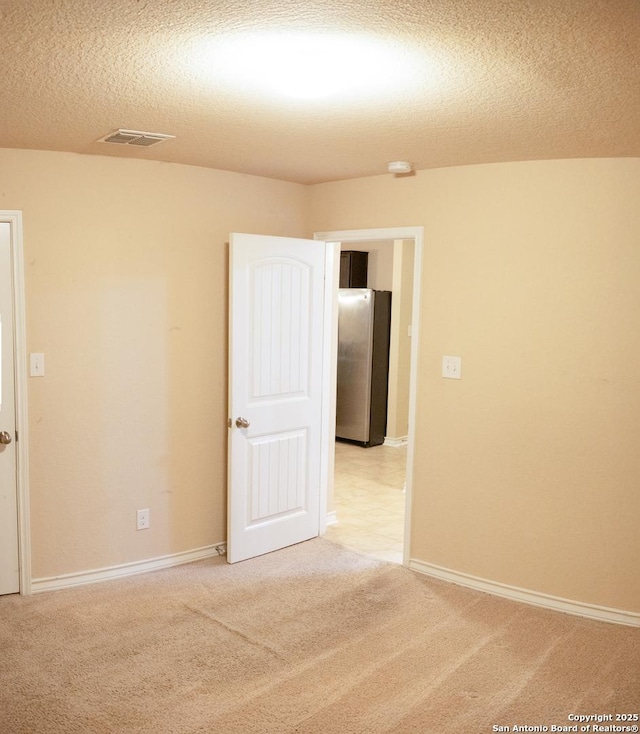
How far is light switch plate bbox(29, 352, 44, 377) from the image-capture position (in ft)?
11.1

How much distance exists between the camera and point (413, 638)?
309 centimetres

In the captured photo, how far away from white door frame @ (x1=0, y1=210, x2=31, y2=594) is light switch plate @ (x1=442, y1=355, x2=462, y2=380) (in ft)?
7.21

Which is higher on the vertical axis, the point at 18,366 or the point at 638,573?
the point at 18,366

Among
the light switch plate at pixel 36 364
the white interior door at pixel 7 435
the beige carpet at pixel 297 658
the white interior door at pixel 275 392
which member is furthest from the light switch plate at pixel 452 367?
the white interior door at pixel 7 435

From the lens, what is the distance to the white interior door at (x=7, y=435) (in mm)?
3281

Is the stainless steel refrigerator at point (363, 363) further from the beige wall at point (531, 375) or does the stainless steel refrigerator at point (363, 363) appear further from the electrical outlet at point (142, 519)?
the electrical outlet at point (142, 519)

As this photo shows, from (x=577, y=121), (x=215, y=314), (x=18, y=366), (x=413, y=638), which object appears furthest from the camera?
(x=215, y=314)

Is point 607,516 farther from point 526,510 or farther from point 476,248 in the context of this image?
point 476,248

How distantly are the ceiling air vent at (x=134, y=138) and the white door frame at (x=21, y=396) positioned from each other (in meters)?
0.64

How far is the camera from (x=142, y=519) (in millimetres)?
3770

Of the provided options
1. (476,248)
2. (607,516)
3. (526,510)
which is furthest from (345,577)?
(476,248)

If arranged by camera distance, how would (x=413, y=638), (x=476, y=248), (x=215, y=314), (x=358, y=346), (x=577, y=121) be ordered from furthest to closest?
(x=358, y=346) → (x=215, y=314) → (x=476, y=248) → (x=413, y=638) → (x=577, y=121)

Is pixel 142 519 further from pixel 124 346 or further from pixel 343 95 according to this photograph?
pixel 343 95

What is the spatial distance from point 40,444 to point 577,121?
2894mm
